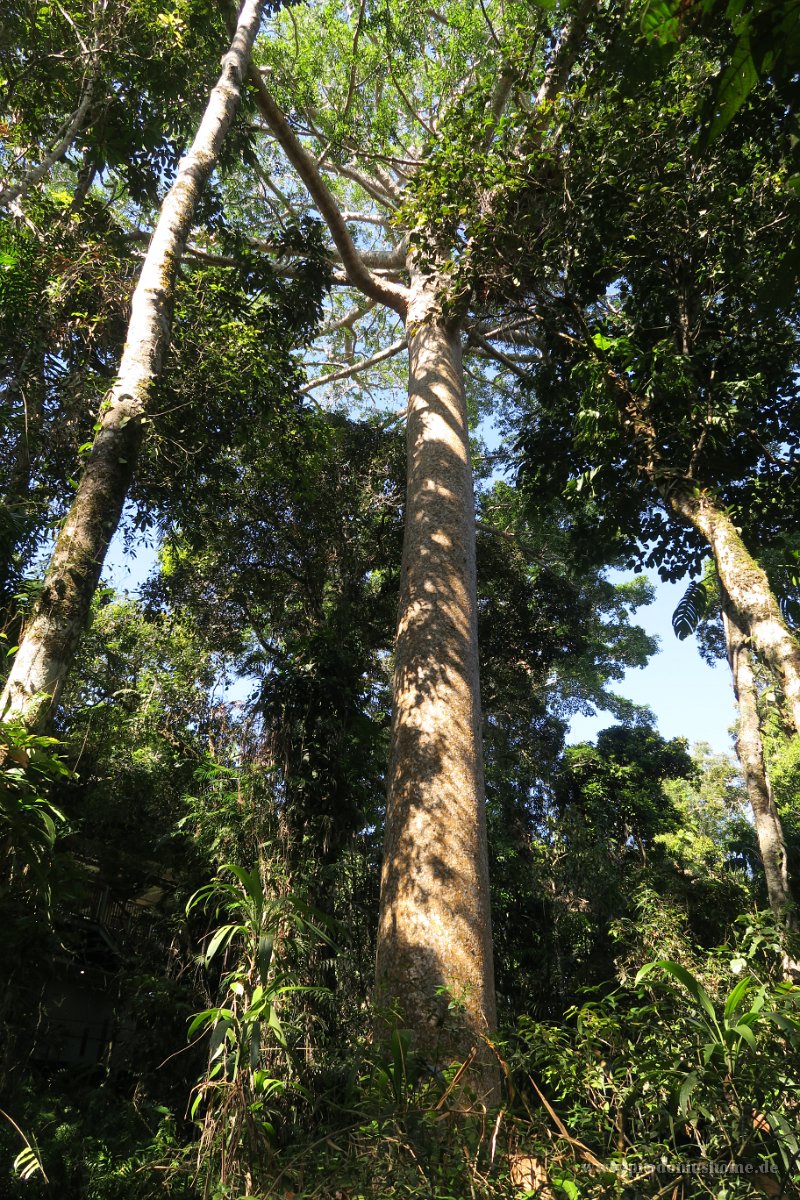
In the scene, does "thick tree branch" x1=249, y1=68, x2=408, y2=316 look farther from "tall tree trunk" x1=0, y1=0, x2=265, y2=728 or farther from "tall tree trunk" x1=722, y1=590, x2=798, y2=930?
"tall tree trunk" x1=722, y1=590, x2=798, y2=930

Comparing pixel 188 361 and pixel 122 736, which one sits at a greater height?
pixel 188 361

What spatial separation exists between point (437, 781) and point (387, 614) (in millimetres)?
4901

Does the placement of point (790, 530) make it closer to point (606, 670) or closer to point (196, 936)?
point (196, 936)

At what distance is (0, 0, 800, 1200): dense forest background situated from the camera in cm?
210

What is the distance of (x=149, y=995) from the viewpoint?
6273 mm

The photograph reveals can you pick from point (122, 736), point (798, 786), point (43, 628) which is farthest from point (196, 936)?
point (798, 786)

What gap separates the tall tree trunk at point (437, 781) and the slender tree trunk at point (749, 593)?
1.85 metres

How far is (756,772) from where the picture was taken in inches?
230

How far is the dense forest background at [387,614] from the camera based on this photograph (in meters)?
2.10

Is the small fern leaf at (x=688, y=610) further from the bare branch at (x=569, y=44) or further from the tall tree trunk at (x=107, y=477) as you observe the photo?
the tall tree trunk at (x=107, y=477)

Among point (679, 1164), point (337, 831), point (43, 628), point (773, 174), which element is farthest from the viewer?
point (337, 831)

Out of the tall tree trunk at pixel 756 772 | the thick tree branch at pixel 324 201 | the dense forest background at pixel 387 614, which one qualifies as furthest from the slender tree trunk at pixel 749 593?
the thick tree branch at pixel 324 201

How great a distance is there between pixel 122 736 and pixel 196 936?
8.24ft

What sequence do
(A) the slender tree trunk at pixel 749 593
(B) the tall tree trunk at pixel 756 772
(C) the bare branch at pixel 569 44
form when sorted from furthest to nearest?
(C) the bare branch at pixel 569 44, (B) the tall tree trunk at pixel 756 772, (A) the slender tree trunk at pixel 749 593
